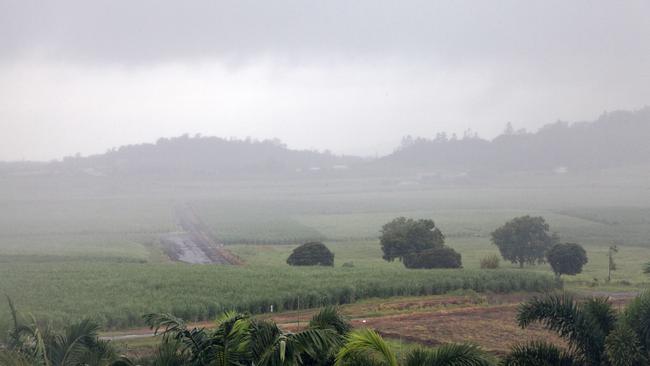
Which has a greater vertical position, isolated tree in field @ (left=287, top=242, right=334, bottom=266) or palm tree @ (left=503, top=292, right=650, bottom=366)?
palm tree @ (left=503, top=292, right=650, bottom=366)

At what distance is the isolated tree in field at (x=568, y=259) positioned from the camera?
112 feet

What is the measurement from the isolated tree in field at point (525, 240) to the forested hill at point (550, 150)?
97163mm

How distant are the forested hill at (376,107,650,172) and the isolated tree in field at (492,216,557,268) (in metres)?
97.2

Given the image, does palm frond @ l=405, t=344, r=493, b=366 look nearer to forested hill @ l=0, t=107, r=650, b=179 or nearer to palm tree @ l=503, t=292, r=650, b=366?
palm tree @ l=503, t=292, r=650, b=366

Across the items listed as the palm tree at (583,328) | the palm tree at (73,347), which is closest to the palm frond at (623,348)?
the palm tree at (583,328)

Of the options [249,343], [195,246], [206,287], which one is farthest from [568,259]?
[195,246]

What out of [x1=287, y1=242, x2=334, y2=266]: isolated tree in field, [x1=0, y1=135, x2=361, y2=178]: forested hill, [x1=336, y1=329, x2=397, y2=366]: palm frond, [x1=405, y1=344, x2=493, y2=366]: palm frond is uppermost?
[x1=0, y1=135, x2=361, y2=178]: forested hill

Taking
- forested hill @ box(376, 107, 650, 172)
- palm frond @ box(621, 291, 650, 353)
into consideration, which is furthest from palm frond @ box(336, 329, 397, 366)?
forested hill @ box(376, 107, 650, 172)

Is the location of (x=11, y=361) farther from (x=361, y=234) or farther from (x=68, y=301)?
(x=361, y=234)

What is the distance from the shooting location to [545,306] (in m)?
10.2

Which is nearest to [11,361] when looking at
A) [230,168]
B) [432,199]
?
[432,199]

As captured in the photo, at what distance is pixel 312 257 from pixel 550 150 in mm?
119413

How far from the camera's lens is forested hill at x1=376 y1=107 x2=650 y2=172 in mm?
134250

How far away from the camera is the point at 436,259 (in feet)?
120
